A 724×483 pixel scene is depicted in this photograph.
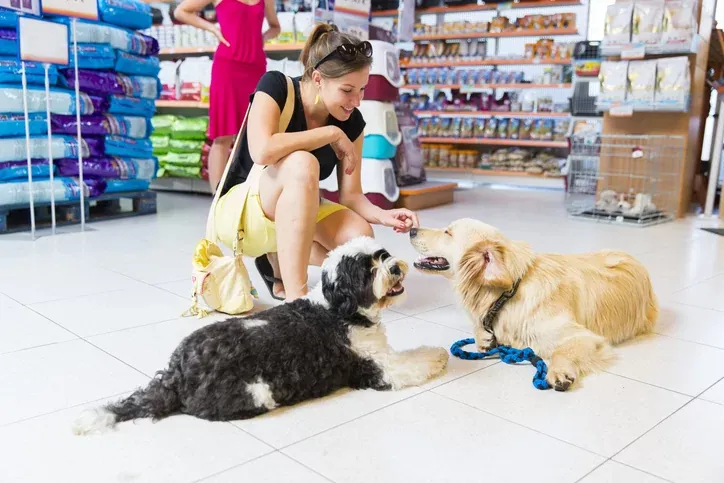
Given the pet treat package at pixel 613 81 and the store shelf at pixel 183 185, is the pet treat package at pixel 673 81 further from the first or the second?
the store shelf at pixel 183 185

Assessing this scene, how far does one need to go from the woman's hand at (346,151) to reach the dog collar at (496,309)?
2.23 feet

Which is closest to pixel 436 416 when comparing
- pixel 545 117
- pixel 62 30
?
pixel 62 30

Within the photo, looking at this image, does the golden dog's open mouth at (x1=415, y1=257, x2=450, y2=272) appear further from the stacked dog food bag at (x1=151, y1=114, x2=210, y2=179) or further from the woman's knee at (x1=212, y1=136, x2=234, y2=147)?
the stacked dog food bag at (x1=151, y1=114, x2=210, y2=179)

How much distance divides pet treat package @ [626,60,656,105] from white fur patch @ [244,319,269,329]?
4193 mm


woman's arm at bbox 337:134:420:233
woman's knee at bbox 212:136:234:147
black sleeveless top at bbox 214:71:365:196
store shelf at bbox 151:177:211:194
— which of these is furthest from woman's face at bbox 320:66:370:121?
store shelf at bbox 151:177:211:194

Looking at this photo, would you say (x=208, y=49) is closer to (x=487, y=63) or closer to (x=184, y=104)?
(x=184, y=104)

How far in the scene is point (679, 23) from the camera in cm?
462

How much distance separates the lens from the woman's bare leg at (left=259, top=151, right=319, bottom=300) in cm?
204

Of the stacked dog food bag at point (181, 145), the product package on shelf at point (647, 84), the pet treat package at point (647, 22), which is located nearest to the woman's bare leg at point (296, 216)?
the stacked dog food bag at point (181, 145)

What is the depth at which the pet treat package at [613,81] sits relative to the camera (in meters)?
4.83

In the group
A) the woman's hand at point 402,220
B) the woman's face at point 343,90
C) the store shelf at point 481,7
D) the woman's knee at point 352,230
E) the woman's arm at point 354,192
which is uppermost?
the store shelf at point 481,7

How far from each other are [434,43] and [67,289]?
20.0ft

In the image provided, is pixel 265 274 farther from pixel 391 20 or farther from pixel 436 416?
pixel 391 20

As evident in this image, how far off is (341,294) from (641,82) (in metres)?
4.11
